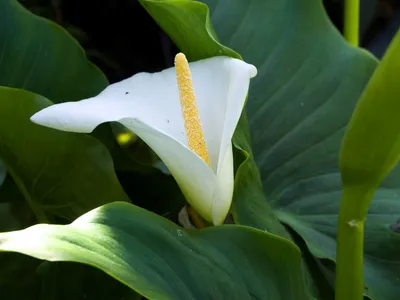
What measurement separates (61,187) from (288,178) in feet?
0.74

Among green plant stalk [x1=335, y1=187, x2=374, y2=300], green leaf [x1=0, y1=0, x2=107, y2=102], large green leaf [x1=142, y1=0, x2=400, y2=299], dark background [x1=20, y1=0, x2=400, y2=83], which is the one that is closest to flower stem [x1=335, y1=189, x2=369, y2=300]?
green plant stalk [x1=335, y1=187, x2=374, y2=300]

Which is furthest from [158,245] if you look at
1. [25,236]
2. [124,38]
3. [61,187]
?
[124,38]

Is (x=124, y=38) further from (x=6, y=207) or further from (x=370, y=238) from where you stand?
(x=370, y=238)

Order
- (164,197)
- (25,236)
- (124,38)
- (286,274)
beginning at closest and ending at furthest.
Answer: (25,236) → (286,274) → (164,197) → (124,38)

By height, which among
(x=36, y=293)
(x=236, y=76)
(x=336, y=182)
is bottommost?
(x=36, y=293)

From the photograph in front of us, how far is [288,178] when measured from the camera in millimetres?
581

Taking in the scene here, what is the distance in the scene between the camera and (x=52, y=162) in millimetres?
488

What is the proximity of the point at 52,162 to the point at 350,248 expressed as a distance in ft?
0.84

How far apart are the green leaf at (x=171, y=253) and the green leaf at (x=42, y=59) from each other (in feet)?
0.81

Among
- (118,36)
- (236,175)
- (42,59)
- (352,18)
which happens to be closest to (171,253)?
(236,175)

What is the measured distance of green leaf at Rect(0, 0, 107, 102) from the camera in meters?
0.53

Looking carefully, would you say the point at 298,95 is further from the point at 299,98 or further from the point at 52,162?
the point at 52,162

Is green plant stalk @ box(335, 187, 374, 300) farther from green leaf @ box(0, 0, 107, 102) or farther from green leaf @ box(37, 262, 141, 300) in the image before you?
green leaf @ box(0, 0, 107, 102)

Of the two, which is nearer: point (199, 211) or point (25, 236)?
point (25, 236)
